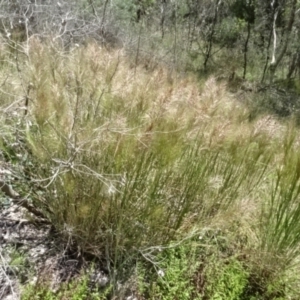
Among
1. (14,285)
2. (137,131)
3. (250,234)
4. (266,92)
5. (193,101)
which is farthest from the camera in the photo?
(266,92)

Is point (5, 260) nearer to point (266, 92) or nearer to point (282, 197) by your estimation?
point (282, 197)

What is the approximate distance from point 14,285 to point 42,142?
0.72m

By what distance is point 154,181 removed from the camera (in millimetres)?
1778

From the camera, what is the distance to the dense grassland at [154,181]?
5.74ft

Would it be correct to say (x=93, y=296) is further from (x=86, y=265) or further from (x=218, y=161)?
(x=218, y=161)

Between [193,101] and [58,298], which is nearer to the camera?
[58,298]

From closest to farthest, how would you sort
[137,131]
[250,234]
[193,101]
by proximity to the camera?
1. [137,131]
2. [193,101]
3. [250,234]

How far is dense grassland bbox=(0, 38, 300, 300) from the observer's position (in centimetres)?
175

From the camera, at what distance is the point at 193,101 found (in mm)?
1938

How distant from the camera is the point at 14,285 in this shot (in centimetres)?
180

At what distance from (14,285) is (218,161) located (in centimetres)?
123

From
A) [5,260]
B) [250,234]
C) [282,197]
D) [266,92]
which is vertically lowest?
[266,92]

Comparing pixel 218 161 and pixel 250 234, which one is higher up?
pixel 218 161

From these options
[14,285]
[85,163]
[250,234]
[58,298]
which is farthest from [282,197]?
[14,285]
